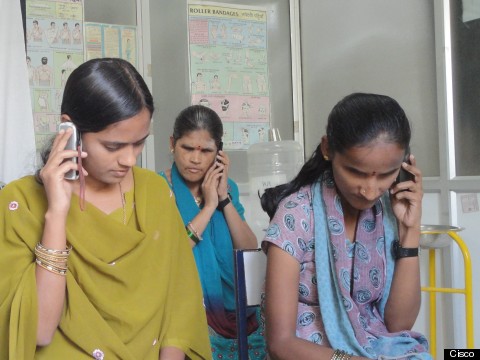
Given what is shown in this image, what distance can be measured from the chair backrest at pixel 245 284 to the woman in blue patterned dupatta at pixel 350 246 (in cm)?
14

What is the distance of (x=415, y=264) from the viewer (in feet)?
5.64

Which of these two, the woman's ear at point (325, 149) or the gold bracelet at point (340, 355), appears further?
the woman's ear at point (325, 149)

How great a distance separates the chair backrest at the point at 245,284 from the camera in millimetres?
1827

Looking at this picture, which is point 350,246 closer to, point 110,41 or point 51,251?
point 51,251

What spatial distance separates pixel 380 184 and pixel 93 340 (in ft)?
2.38

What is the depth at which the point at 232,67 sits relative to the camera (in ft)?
11.9

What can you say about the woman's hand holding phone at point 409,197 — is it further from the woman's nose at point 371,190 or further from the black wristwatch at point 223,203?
the black wristwatch at point 223,203

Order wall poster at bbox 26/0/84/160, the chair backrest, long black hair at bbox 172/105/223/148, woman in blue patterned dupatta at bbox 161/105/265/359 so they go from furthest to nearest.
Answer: wall poster at bbox 26/0/84/160 < long black hair at bbox 172/105/223/148 < woman in blue patterned dupatta at bbox 161/105/265/359 < the chair backrest

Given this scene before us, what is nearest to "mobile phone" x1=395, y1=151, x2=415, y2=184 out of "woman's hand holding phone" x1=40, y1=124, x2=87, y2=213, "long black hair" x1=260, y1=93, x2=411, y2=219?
"long black hair" x1=260, y1=93, x2=411, y2=219

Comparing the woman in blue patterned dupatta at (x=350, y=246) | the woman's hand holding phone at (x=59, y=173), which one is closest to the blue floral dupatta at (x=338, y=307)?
the woman in blue patterned dupatta at (x=350, y=246)

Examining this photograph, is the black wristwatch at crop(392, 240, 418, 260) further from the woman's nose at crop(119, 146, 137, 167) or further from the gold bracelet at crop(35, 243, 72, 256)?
the gold bracelet at crop(35, 243, 72, 256)

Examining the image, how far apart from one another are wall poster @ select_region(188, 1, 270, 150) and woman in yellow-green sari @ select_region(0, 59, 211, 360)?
198 centimetres

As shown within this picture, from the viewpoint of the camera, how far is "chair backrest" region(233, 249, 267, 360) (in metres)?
1.83

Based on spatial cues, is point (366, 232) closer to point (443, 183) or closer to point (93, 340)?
point (93, 340)
